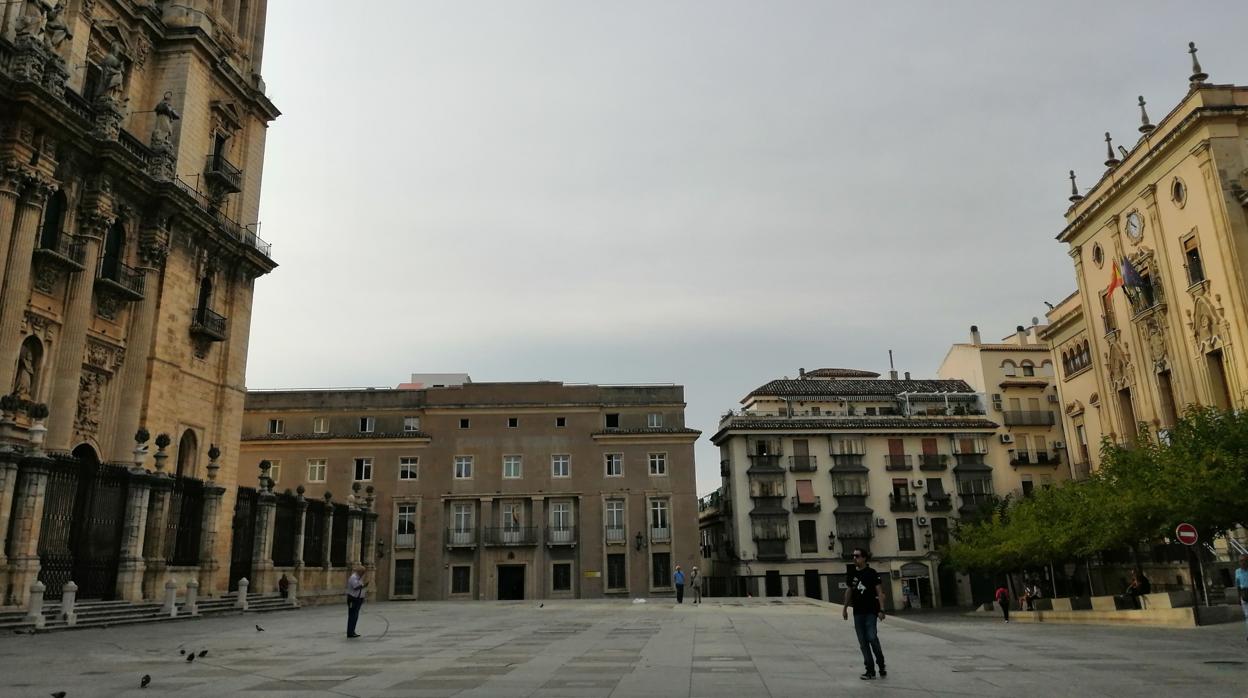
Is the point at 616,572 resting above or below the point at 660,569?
below

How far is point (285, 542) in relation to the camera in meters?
30.7

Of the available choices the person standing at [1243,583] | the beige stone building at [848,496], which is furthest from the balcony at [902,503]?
the person standing at [1243,583]

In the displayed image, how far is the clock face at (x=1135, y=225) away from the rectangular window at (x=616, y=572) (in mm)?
31959

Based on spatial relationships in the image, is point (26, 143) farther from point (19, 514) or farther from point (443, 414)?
point (443, 414)

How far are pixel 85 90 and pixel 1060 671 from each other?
33.6 metres

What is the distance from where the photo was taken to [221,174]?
33.9 m

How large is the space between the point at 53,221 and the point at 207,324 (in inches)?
298

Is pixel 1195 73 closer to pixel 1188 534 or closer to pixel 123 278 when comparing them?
pixel 1188 534

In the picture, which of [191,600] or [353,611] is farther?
[191,600]

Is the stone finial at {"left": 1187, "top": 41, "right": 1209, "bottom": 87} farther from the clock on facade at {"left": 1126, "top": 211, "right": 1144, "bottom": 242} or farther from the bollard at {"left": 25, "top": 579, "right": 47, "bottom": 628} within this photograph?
the bollard at {"left": 25, "top": 579, "right": 47, "bottom": 628}

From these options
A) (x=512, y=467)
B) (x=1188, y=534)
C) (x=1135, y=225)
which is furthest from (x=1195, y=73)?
(x=512, y=467)

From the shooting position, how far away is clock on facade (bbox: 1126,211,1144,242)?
121ft

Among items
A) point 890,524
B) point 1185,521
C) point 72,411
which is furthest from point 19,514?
point 890,524

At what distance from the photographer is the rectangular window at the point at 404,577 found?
161 ft
